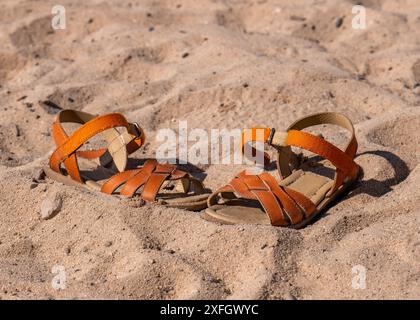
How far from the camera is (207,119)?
13.0 ft

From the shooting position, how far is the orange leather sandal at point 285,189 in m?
2.99

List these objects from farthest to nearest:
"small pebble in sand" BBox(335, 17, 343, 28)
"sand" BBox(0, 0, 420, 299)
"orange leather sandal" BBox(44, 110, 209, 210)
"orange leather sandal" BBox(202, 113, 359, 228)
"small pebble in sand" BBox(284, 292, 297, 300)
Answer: "small pebble in sand" BBox(335, 17, 343, 28), "orange leather sandal" BBox(44, 110, 209, 210), "orange leather sandal" BBox(202, 113, 359, 228), "sand" BBox(0, 0, 420, 299), "small pebble in sand" BBox(284, 292, 297, 300)

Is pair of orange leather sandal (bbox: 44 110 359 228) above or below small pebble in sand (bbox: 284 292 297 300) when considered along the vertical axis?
below

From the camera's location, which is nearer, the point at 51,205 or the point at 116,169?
the point at 51,205

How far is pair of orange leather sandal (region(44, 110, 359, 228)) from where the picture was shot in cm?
304

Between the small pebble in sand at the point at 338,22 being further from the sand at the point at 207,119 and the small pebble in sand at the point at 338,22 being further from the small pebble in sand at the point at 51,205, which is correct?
the small pebble in sand at the point at 51,205

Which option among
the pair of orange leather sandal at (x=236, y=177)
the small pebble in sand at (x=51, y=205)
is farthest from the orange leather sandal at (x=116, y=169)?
the small pebble in sand at (x=51, y=205)

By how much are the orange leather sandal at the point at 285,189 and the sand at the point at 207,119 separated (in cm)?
8

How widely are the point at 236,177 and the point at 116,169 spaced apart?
698mm

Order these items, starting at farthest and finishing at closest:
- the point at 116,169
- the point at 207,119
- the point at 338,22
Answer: the point at 338,22 → the point at 207,119 → the point at 116,169

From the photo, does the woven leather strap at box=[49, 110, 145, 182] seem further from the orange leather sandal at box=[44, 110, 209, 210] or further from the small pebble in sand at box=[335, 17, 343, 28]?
the small pebble in sand at box=[335, 17, 343, 28]

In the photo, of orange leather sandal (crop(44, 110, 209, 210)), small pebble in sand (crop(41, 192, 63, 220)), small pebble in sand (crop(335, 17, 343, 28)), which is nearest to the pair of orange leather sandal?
orange leather sandal (crop(44, 110, 209, 210))

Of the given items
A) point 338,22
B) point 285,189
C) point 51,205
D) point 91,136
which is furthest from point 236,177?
point 338,22

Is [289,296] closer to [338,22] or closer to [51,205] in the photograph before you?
[51,205]
